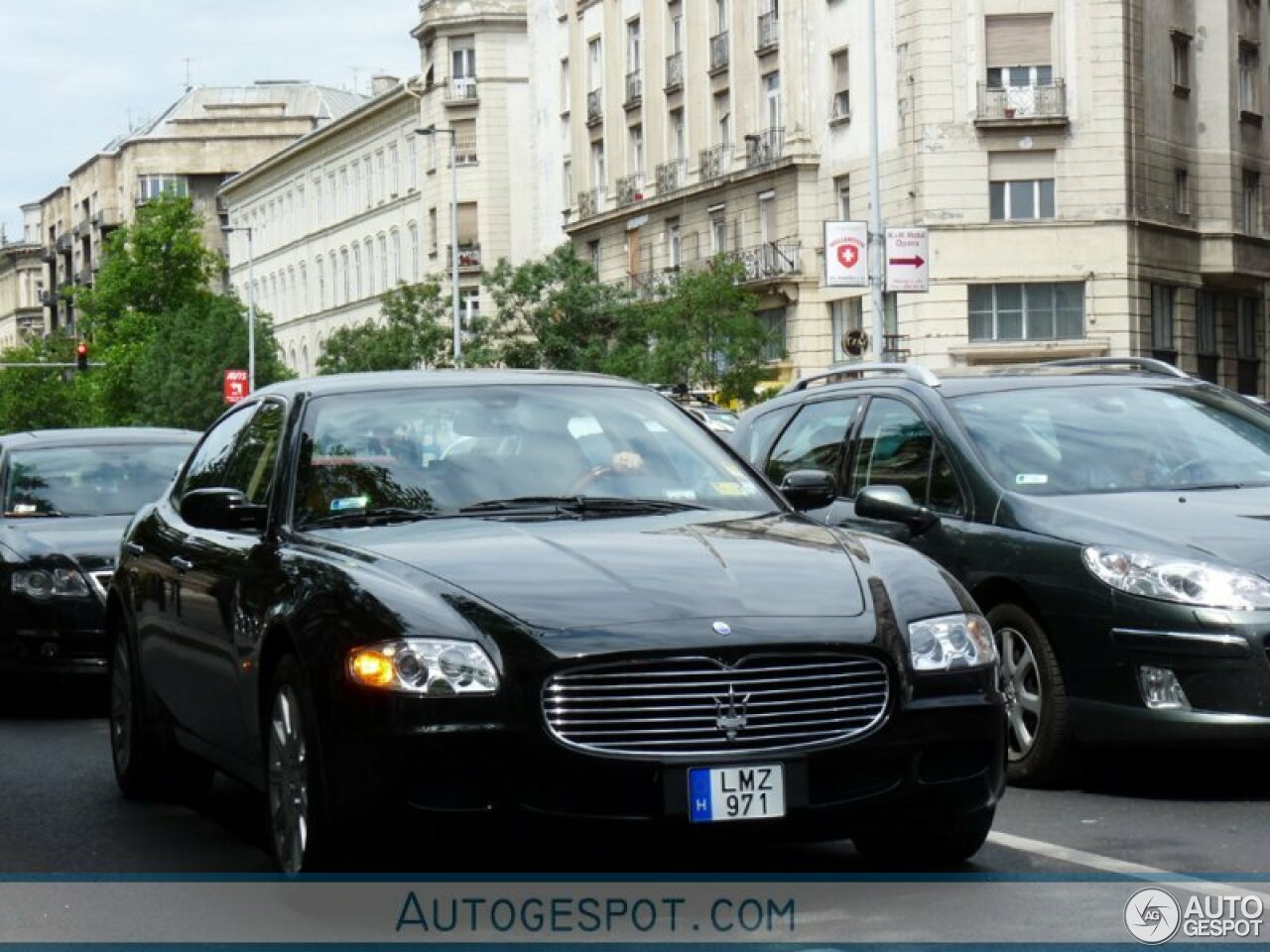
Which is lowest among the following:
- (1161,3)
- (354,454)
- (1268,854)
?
(1268,854)

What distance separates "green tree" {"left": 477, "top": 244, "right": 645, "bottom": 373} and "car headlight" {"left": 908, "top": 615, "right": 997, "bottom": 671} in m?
54.7

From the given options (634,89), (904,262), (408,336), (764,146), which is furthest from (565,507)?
(408,336)

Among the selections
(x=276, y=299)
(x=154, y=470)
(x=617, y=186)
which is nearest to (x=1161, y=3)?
(x=617, y=186)

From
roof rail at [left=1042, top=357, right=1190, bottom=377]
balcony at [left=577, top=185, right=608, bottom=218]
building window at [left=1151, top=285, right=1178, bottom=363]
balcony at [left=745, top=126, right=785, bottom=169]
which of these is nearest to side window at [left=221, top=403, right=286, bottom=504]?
roof rail at [left=1042, top=357, right=1190, bottom=377]

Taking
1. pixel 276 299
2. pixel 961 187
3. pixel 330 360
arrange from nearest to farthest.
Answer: pixel 961 187 < pixel 330 360 < pixel 276 299

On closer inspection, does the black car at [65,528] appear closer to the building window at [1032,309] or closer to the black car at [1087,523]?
the black car at [1087,523]

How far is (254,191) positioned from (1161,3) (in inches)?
2573

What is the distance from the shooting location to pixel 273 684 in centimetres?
702

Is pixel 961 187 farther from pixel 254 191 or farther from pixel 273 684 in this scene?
pixel 254 191

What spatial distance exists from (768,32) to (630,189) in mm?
9142

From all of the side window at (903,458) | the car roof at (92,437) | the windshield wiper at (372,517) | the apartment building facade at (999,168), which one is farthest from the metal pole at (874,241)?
the windshield wiper at (372,517)

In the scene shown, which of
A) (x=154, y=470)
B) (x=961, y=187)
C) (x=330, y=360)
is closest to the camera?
(x=154, y=470)

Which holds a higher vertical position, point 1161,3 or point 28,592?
point 1161,3

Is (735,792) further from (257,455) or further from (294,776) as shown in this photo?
(257,455)
